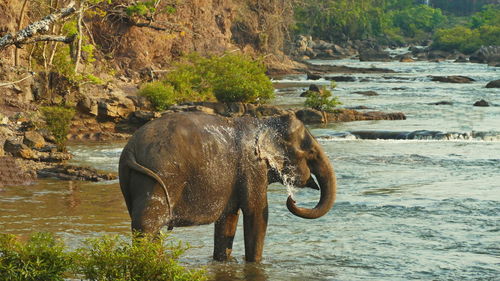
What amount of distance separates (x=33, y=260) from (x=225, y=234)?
2.81 metres

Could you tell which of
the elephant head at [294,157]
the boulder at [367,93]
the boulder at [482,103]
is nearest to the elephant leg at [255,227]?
the elephant head at [294,157]

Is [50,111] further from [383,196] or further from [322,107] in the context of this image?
[322,107]

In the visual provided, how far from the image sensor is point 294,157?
8344 millimetres

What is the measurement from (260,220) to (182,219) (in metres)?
0.94

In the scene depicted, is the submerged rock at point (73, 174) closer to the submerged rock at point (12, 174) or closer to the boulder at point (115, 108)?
the submerged rock at point (12, 174)

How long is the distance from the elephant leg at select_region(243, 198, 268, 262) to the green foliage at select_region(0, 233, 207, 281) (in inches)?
80.3

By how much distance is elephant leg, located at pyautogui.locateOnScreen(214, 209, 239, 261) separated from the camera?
841cm

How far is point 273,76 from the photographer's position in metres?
52.6

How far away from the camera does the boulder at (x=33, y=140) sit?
17.4 metres

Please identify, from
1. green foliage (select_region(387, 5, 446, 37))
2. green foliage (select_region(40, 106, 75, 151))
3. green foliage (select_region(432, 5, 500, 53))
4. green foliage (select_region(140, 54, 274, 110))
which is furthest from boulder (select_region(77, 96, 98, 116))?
green foliage (select_region(387, 5, 446, 37))

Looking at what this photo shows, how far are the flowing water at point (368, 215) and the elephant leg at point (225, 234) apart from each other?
0.37 ft

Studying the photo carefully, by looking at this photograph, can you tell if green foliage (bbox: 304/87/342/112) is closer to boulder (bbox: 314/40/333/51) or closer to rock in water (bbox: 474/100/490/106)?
rock in water (bbox: 474/100/490/106)

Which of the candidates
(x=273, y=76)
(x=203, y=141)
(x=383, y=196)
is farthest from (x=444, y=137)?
(x=273, y=76)

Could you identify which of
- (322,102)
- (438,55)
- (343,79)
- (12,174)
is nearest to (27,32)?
(12,174)
